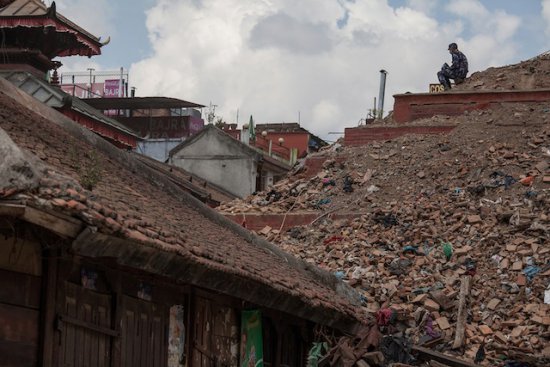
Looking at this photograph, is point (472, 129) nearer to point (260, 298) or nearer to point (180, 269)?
point (260, 298)

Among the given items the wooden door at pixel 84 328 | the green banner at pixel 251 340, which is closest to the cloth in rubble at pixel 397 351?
the green banner at pixel 251 340

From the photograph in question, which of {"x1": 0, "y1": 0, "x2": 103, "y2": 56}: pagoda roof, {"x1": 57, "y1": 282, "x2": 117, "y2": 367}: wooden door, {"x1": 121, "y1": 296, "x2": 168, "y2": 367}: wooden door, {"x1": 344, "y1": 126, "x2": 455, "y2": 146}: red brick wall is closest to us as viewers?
{"x1": 57, "y1": 282, "x2": 117, "y2": 367}: wooden door

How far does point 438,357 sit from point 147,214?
728cm

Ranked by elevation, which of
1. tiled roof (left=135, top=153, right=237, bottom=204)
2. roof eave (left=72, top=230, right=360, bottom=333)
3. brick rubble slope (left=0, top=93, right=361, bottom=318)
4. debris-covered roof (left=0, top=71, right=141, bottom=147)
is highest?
debris-covered roof (left=0, top=71, right=141, bottom=147)

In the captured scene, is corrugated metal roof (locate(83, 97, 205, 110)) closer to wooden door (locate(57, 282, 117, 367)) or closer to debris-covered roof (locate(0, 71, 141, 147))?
debris-covered roof (locate(0, 71, 141, 147))

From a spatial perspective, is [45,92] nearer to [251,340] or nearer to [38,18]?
[38,18]

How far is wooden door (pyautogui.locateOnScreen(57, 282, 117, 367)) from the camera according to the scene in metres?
8.77

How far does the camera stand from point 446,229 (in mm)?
19578

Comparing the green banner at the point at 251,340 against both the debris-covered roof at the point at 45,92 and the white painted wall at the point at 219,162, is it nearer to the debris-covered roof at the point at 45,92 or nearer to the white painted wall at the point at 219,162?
the debris-covered roof at the point at 45,92

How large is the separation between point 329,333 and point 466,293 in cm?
277

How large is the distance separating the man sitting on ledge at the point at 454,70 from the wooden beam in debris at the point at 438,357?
15412 millimetres

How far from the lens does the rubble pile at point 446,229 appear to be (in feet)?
54.7

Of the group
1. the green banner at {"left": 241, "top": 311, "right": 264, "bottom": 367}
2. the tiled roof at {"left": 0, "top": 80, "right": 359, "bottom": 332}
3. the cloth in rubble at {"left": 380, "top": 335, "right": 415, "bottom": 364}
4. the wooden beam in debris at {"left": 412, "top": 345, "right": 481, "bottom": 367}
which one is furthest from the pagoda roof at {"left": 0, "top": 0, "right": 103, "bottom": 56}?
the green banner at {"left": 241, "top": 311, "right": 264, "bottom": 367}

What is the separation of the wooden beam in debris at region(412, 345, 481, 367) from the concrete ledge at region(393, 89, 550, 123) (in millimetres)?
12260
